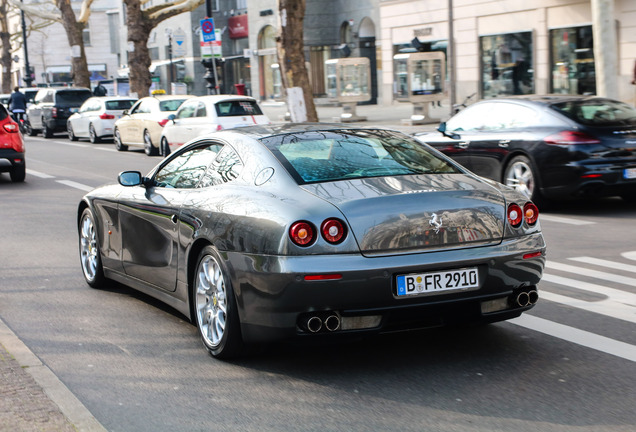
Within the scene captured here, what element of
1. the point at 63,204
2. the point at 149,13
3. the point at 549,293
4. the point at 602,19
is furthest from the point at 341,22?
the point at 549,293

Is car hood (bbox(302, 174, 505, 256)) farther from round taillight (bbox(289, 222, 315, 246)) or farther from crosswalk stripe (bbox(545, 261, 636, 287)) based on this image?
crosswalk stripe (bbox(545, 261, 636, 287))

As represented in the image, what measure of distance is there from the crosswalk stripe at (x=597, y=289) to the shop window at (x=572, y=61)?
22.0m

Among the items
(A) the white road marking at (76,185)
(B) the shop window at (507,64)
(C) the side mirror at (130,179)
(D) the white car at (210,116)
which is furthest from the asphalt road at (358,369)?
(B) the shop window at (507,64)

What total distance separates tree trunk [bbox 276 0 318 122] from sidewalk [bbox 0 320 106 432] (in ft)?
68.9

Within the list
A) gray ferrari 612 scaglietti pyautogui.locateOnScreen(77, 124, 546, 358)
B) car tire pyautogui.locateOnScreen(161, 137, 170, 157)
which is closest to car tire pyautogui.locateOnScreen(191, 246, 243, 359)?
gray ferrari 612 scaglietti pyautogui.locateOnScreen(77, 124, 546, 358)

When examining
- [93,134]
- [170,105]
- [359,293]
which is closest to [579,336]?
[359,293]

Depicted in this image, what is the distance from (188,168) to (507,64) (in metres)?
27.0

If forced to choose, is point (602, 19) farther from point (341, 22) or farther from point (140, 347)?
point (341, 22)

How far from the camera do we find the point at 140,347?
5.89 metres

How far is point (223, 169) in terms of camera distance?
5.96 meters

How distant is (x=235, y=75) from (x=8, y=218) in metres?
51.1

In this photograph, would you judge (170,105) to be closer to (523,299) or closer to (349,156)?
(349,156)

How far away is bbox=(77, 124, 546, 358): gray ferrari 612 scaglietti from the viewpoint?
495 cm

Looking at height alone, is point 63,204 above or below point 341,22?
below
